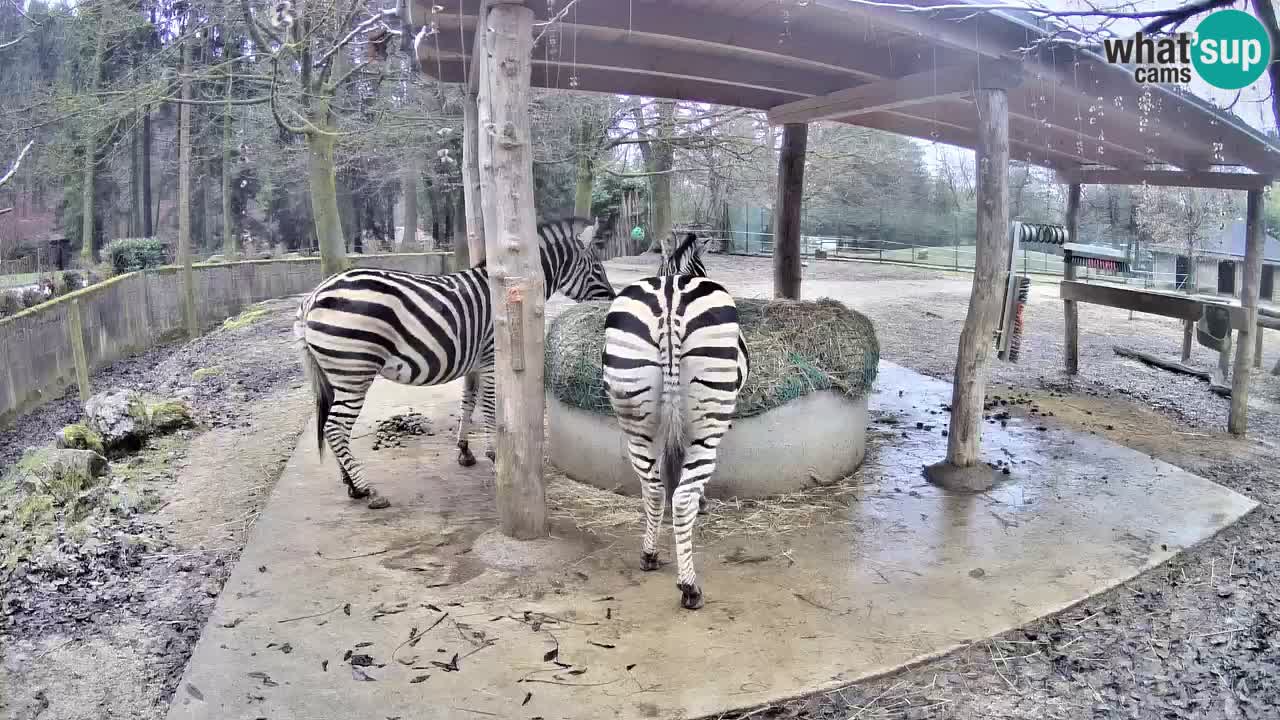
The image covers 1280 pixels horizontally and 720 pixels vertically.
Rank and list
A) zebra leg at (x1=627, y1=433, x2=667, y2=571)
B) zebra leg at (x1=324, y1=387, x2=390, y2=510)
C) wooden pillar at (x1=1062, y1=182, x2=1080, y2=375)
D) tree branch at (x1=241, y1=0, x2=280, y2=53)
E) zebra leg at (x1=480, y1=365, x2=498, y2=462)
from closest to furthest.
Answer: zebra leg at (x1=627, y1=433, x2=667, y2=571) → zebra leg at (x1=324, y1=387, x2=390, y2=510) → zebra leg at (x1=480, y1=365, x2=498, y2=462) → wooden pillar at (x1=1062, y1=182, x2=1080, y2=375) → tree branch at (x1=241, y1=0, x2=280, y2=53)

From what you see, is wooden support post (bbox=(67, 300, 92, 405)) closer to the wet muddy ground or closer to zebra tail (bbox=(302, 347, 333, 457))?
the wet muddy ground

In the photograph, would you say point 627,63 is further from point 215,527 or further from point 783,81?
point 215,527

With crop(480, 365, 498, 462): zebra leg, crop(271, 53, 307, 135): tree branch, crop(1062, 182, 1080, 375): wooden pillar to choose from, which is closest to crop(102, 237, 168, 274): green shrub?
crop(271, 53, 307, 135): tree branch

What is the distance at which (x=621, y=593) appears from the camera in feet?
12.5

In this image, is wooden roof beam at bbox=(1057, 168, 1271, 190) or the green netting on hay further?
wooden roof beam at bbox=(1057, 168, 1271, 190)

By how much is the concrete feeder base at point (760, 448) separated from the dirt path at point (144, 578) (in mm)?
2177

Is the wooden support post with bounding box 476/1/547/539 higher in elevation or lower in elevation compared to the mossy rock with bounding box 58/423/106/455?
higher

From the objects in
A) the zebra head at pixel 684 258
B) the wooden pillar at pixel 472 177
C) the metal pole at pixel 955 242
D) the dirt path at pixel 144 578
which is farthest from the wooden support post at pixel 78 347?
the metal pole at pixel 955 242

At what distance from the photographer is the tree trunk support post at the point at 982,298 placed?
17.9 feet

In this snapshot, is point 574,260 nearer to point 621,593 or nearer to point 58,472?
point 621,593

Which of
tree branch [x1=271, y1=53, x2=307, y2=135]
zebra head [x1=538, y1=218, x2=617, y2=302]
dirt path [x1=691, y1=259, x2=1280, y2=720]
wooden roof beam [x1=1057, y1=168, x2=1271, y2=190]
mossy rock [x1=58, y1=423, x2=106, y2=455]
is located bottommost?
dirt path [x1=691, y1=259, x2=1280, y2=720]

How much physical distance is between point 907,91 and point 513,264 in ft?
12.0

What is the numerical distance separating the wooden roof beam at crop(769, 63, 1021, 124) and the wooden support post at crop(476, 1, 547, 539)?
3.20m

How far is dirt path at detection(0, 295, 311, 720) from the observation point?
3078 mm
